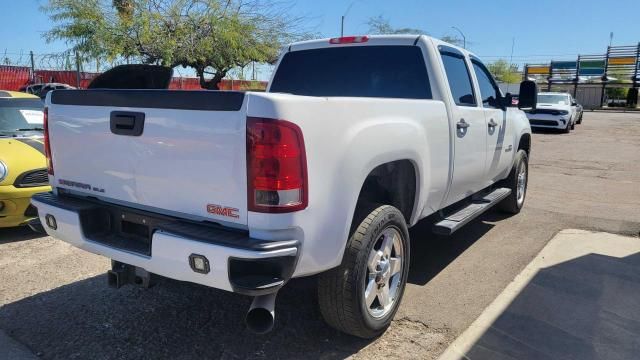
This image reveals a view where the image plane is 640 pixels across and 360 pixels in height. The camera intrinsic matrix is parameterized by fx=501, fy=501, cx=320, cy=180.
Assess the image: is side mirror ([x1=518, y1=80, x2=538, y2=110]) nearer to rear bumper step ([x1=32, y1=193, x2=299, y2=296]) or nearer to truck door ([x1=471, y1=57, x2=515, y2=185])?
truck door ([x1=471, y1=57, x2=515, y2=185])

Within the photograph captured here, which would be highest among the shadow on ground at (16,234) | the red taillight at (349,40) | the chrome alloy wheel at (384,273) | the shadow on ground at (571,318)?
the red taillight at (349,40)

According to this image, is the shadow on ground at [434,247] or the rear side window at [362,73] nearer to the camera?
the rear side window at [362,73]

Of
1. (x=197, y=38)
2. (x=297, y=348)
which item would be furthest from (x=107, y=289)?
(x=197, y=38)

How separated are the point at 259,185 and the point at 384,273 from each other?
1.29 meters

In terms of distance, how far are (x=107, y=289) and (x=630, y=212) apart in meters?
6.66

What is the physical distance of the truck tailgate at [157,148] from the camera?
8.20ft

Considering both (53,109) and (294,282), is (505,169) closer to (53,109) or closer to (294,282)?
(294,282)

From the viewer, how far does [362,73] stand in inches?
175

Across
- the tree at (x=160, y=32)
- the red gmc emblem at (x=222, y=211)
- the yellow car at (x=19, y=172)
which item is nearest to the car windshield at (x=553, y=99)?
the tree at (x=160, y=32)

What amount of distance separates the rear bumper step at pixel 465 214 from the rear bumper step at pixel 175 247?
1.76 metres

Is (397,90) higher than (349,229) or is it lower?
higher

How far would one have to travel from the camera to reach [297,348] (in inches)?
126

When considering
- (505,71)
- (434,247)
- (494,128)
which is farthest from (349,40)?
(505,71)

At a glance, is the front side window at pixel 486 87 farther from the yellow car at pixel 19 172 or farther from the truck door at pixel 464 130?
the yellow car at pixel 19 172
